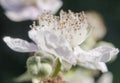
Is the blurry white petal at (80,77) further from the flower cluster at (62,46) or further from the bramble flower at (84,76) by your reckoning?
the flower cluster at (62,46)

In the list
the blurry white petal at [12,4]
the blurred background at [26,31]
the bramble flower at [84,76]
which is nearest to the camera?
the bramble flower at [84,76]

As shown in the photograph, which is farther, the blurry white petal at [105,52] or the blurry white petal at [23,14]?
the blurry white petal at [23,14]

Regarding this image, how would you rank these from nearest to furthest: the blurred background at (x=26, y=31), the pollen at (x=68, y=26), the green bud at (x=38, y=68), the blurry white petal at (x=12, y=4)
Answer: the green bud at (x=38, y=68) → the pollen at (x=68, y=26) → the blurry white petal at (x=12, y=4) → the blurred background at (x=26, y=31)

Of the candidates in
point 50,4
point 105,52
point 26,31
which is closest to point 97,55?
point 105,52

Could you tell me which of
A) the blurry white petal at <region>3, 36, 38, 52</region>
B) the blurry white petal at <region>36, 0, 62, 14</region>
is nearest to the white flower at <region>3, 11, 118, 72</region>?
the blurry white petal at <region>3, 36, 38, 52</region>

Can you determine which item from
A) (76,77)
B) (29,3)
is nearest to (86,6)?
(29,3)

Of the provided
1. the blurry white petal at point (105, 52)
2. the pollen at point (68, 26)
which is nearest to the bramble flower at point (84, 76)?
the pollen at point (68, 26)
